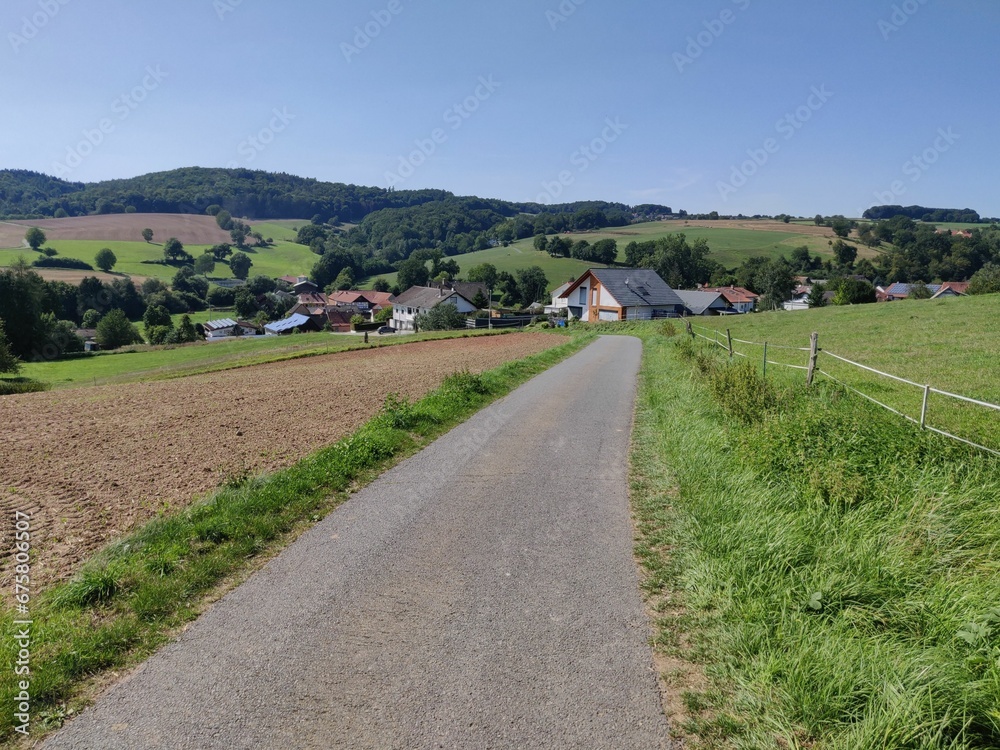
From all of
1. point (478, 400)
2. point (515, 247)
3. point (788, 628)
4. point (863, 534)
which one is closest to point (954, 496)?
point (863, 534)

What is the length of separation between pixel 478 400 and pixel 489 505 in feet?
22.2

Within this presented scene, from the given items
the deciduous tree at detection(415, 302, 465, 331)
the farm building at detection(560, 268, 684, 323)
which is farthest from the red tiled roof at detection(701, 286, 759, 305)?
the deciduous tree at detection(415, 302, 465, 331)

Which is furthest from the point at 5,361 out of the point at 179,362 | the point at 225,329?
the point at 225,329

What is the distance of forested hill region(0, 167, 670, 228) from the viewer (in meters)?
155

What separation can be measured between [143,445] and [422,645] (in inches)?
316

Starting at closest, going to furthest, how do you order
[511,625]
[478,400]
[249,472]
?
[511,625] → [249,472] → [478,400]

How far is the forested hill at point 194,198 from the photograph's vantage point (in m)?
155

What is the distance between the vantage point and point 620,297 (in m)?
56.5

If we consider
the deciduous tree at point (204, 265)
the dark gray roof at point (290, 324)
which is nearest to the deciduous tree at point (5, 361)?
the dark gray roof at point (290, 324)

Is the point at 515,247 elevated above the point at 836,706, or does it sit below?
above

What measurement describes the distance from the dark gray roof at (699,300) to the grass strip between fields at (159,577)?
69039 millimetres

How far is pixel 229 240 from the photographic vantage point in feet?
458

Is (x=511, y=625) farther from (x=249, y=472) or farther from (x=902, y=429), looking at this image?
(x=902, y=429)

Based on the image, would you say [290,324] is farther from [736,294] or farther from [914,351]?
[914,351]
